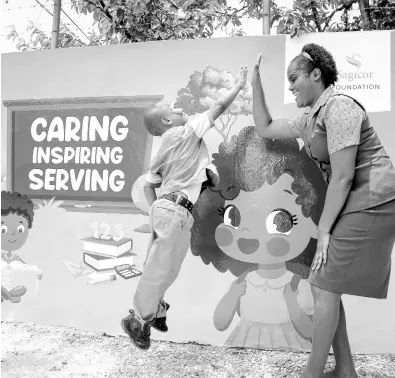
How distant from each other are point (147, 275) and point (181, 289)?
13.7 inches

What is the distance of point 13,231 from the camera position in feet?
10.0

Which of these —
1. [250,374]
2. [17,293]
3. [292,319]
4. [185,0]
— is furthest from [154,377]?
[185,0]

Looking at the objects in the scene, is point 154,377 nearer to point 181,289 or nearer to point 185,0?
point 181,289

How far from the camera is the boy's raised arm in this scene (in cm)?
245

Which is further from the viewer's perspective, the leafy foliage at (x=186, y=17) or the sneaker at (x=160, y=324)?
the leafy foliage at (x=186, y=17)

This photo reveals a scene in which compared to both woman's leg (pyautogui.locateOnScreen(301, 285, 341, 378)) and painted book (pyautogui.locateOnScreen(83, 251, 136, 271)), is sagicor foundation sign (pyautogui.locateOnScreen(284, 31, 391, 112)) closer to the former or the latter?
woman's leg (pyautogui.locateOnScreen(301, 285, 341, 378))

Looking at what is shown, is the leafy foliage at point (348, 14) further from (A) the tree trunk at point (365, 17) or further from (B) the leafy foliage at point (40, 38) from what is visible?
(B) the leafy foliage at point (40, 38)

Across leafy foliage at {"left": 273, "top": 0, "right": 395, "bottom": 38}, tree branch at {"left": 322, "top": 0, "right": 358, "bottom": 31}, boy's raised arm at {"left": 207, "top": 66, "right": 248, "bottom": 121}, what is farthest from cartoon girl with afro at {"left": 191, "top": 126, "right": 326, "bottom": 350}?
tree branch at {"left": 322, "top": 0, "right": 358, "bottom": 31}

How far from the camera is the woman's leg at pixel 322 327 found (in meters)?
2.06

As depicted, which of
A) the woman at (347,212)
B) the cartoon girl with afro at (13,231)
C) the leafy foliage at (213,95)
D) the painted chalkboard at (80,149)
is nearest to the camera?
the woman at (347,212)

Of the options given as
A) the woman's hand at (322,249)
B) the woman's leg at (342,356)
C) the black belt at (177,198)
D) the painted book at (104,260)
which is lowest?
the woman's leg at (342,356)

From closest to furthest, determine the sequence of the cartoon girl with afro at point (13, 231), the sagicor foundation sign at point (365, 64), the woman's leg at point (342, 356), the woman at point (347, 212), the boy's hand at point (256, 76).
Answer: the woman at point (347, 212) → the woman's leg at point (342, 356) → the boy's hand at point (256, 76) → the sagicor foundation sign at point (365, 64) → the cartoon girl with afro at point (13, 231)

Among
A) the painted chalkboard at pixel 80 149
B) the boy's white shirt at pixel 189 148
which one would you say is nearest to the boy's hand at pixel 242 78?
the boy's white shirt at pixel 189 148

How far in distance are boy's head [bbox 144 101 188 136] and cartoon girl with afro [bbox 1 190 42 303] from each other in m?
1.03
